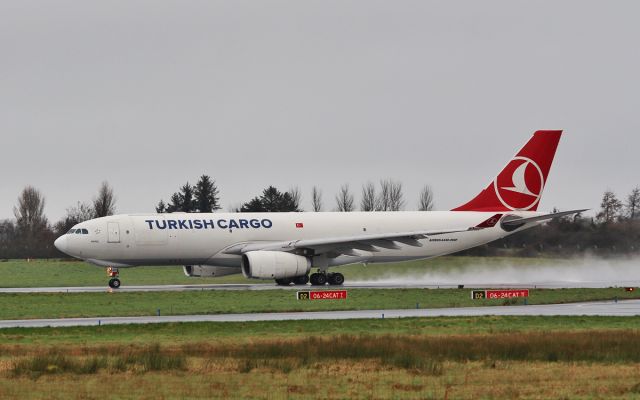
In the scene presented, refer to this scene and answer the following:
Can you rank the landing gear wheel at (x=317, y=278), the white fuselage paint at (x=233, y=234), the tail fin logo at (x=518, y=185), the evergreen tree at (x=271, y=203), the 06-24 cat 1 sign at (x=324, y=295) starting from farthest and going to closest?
the evergreen tree at (x=271, y=203)
the tail fin logo at (x=518, y=185)
the landing gear wheel at (x=317, y=278)
the white fuselage paint at (x=233, y=234)
the 06-24 cat 1 sign at (x=324, y=295)

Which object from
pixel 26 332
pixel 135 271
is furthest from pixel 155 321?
pixel 135 271

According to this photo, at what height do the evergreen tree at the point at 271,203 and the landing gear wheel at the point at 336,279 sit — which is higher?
the evergreen tree at the point at 271,203

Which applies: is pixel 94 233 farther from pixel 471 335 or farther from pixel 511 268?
pixel 471 335

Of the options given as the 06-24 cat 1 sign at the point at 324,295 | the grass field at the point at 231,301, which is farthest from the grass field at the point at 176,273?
the 06-24 cat 1 sign at the point at 324,295

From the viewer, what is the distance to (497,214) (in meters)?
64.2

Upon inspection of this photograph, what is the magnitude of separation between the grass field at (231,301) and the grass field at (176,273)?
553 inches

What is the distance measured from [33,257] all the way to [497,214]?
63958mm

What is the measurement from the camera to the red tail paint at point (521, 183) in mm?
65812

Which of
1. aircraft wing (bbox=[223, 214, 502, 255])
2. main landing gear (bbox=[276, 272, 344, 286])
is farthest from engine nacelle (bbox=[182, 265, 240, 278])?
main landing gear (bbox=[276, 272, 344, 286])

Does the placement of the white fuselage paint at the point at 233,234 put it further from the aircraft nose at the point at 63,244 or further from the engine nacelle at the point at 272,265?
the engine nacelle at the point at 272,265

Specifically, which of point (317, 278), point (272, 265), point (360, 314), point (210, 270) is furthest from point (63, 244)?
point (360, 314)

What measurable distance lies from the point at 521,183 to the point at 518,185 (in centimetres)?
24

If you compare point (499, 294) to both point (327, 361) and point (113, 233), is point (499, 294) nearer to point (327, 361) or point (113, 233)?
point (113, 233)

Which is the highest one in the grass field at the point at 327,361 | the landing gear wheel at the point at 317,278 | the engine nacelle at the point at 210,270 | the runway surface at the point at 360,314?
the engine nacelle at the point at 210,270
